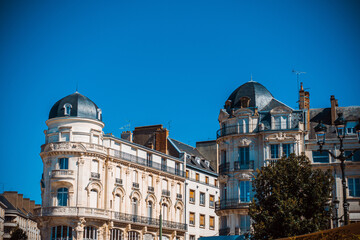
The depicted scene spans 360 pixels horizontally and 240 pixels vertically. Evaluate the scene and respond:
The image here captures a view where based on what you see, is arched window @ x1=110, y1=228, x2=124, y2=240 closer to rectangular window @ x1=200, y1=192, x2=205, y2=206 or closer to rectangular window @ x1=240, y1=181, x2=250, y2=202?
rectangular window @ x1=200, y1=192, x2=205, y2=206

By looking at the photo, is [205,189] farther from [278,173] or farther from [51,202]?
[278,173]

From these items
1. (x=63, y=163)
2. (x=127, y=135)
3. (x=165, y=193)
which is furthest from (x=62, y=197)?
(x=127, y=135)


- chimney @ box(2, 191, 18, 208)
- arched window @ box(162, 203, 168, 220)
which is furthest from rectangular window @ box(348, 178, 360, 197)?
chimney @ box(2, 191, 18, 208)

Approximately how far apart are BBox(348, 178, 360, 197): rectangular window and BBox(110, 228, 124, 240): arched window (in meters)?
21.5

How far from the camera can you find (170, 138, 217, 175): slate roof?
212 ft

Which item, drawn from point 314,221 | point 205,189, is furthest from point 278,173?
point 205,189

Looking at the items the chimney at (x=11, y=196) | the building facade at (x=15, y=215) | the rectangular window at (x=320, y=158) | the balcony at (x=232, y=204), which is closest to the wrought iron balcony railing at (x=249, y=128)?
the rectangular window at (x=320, y=158)

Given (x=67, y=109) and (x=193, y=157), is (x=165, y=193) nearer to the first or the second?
(x=193, y=157)

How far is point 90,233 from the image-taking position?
50719 millimetres

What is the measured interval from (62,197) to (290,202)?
2516 cm

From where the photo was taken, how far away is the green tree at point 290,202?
103ft

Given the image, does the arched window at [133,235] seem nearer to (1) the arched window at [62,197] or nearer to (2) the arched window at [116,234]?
(2) the arched window at [116,234]

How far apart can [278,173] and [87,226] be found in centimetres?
2313

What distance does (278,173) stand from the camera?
33000 millimetres
